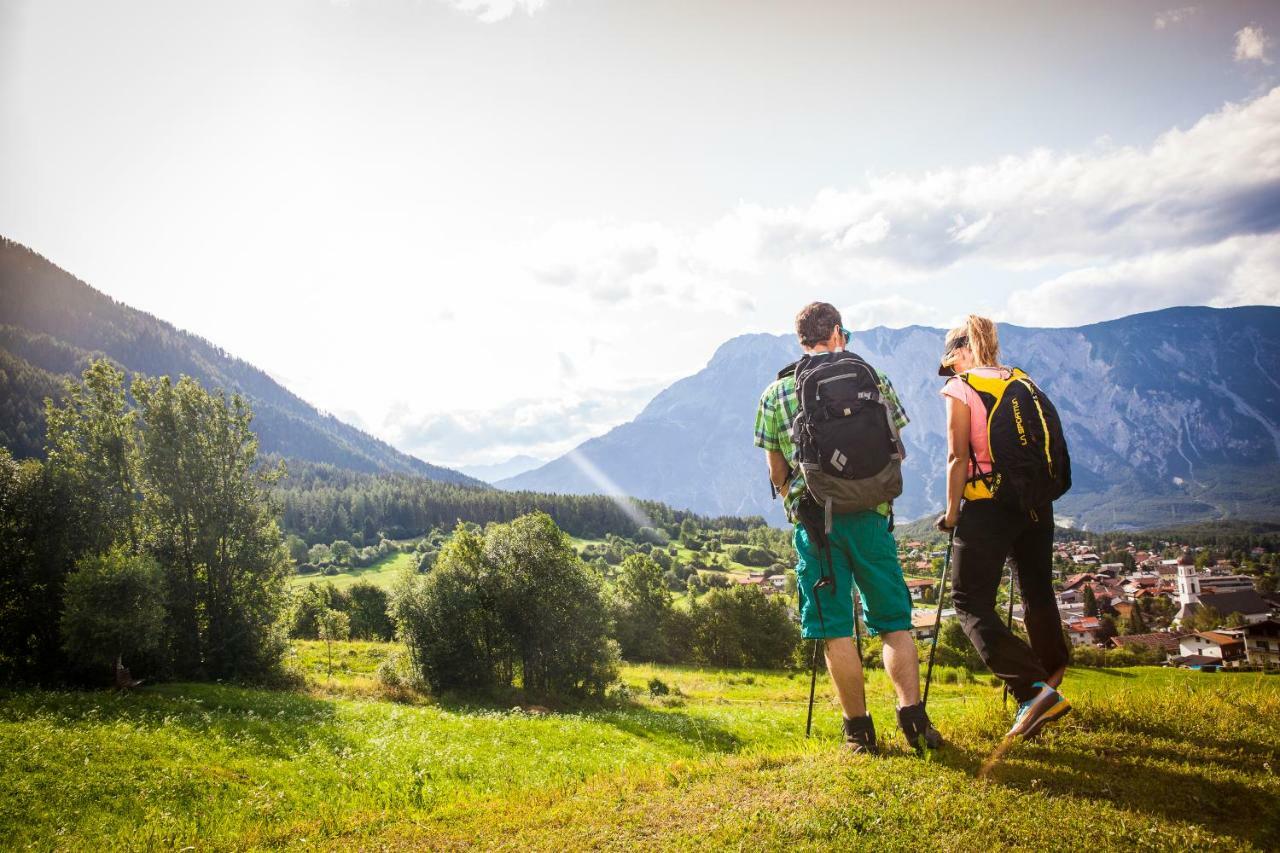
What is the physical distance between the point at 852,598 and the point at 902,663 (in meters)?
0.73

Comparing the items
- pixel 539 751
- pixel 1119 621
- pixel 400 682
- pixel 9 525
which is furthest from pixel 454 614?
pixel 1119 621

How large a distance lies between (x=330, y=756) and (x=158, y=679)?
2055 cm

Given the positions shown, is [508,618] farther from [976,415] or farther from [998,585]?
[976,415]

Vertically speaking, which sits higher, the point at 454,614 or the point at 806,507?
the point at 806,507

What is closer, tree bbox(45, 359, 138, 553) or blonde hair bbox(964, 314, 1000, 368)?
blonde hair bbox(964, 314, 1000, 368)

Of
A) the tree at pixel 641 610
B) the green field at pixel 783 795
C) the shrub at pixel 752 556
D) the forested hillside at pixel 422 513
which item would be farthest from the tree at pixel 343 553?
the green field at pixel 783 795

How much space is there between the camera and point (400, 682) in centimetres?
3562

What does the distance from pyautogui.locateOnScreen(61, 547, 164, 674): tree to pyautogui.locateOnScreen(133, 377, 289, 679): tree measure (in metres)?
5.28

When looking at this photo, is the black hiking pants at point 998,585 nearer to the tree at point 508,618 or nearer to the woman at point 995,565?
the woman at point 995,565

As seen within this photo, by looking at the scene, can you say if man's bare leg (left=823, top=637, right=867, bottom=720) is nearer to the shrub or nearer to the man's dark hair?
the man's dark hair

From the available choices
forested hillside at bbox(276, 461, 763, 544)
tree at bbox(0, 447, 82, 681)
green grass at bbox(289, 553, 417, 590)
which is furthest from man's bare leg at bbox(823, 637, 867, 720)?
forested hillside at bbox(276, 461, 763, 544)

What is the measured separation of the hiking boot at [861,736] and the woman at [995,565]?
111 cm

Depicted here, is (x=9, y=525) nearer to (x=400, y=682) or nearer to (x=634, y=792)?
(x=400, y=682)

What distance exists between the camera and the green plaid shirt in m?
5.52
